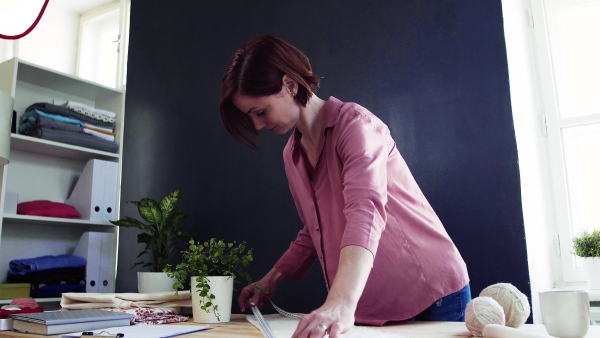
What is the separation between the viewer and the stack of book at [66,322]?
99cm

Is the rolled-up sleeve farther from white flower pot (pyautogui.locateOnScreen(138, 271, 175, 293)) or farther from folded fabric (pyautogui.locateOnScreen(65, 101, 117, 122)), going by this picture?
folded fabric (pyautogui.locateOnScreen(65, 101, 117, 122))

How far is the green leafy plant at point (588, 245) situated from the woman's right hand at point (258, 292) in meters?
1.08

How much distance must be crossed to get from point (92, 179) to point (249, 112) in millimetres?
1684

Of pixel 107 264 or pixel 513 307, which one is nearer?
pixel 513 307

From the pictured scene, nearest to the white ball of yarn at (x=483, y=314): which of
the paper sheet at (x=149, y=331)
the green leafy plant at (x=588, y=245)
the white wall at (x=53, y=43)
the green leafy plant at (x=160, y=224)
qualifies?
the paper sheet at (x=149, y=331)

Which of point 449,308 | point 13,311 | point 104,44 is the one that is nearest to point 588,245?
point 449,308

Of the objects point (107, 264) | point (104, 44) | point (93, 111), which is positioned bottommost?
point (107, 264)

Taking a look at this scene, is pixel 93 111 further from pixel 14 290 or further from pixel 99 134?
pixel 14 290

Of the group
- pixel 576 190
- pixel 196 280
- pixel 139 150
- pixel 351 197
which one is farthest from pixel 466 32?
pixel 139 150

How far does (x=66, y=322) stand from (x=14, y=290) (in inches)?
62.8

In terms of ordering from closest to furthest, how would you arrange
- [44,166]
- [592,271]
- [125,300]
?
[125,300]
[592,271]
[44,166]

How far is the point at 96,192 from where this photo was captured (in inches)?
107

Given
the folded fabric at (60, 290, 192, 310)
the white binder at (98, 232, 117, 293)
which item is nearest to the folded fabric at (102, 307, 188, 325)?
the folded fabric at (60, 290, 192, 310)

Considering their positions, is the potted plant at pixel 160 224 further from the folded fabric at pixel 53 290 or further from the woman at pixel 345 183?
the woman at pixel 345 183
